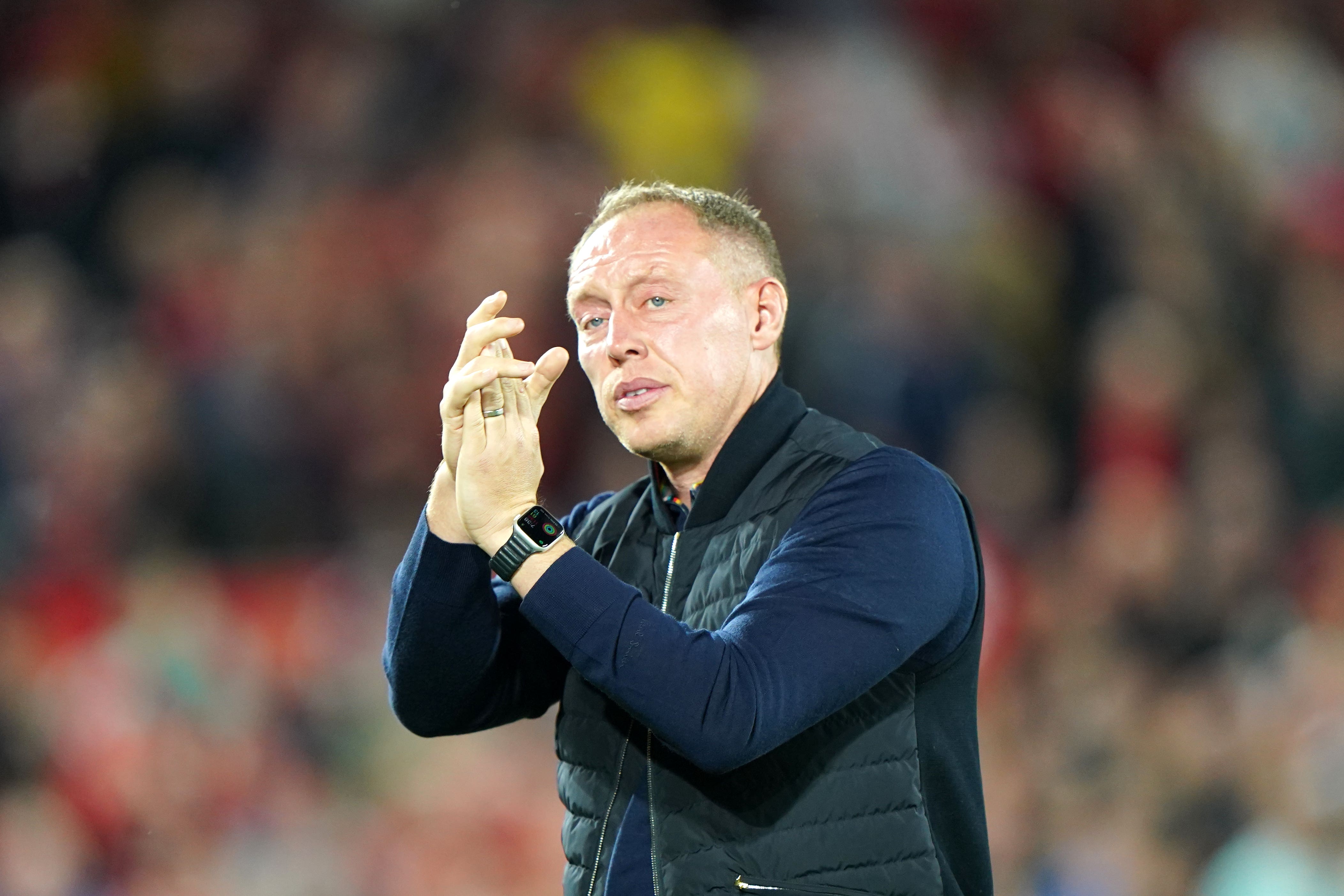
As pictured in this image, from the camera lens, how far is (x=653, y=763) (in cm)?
173

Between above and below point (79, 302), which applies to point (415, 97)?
above

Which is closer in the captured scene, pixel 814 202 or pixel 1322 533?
pixel 1322 533

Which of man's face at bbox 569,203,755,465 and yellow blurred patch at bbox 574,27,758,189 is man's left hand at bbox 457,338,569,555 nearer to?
man's face at bbox 569,203,755,465

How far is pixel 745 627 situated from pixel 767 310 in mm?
590

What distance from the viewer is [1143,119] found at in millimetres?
5449

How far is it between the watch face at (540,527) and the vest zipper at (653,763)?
0.18 metres

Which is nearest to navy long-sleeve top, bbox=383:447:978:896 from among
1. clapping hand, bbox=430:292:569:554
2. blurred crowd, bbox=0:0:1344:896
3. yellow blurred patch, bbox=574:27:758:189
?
clapping hand, bbox=430:292:569:554

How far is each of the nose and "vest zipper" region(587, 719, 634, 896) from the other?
0.45 m

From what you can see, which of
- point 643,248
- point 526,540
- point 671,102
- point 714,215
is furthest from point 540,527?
point 671,102

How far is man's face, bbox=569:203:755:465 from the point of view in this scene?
1905mm

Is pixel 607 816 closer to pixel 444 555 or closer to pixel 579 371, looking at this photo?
pixel 444 555

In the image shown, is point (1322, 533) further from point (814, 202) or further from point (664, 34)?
point (664, 34)

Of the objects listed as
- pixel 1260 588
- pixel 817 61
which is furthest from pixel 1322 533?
pixel 817 61

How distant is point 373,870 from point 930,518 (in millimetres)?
2758
